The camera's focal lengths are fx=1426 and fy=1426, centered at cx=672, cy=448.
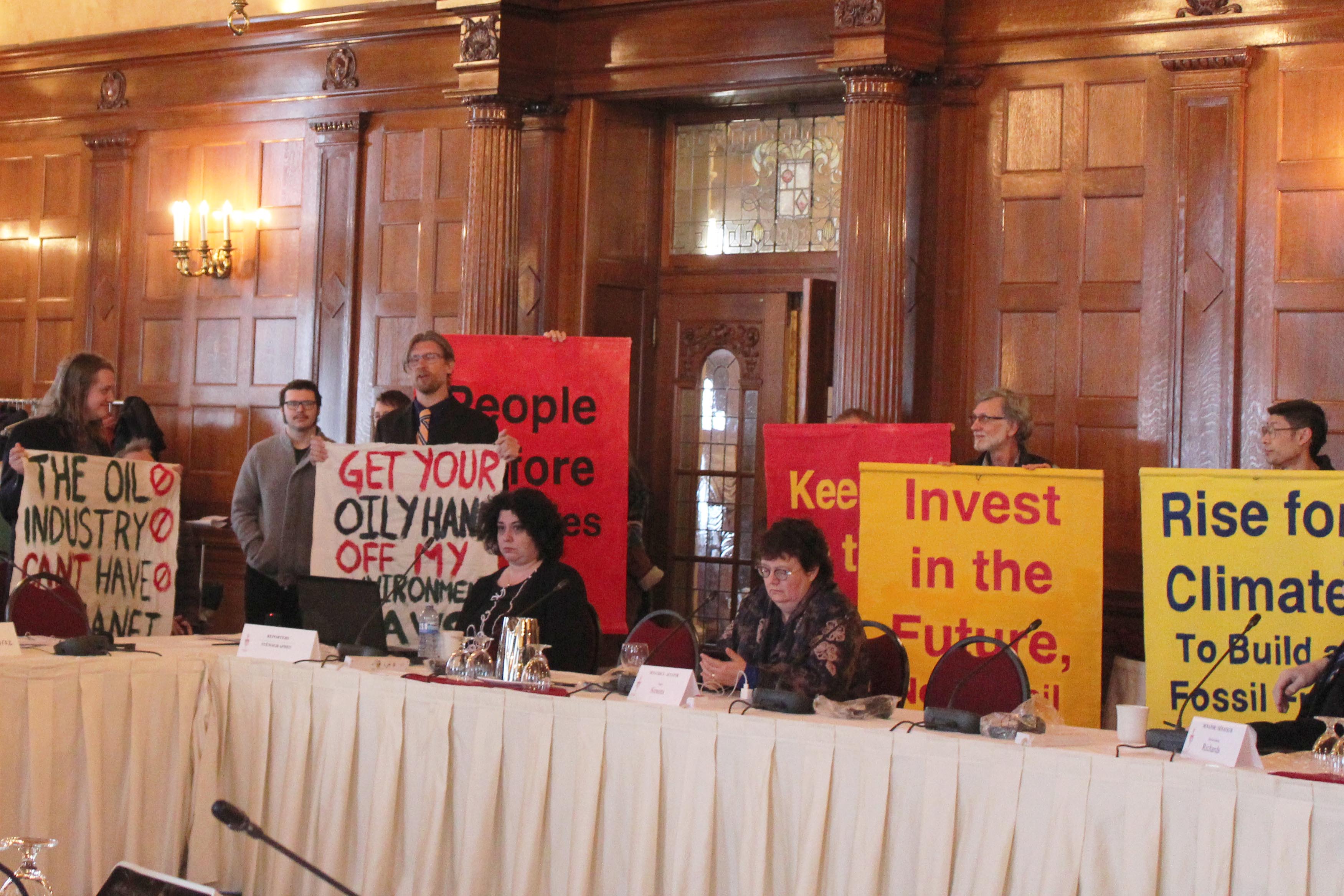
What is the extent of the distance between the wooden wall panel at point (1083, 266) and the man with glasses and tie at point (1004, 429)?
1.03m

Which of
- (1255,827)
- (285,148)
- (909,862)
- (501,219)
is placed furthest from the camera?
(285,148)

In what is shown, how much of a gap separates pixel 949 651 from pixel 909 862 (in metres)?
0.99

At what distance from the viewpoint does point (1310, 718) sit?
3.88 m

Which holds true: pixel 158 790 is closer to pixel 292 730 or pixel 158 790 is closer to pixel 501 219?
pixel 292 730

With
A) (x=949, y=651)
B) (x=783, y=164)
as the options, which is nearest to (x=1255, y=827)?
(x=949, y=651)

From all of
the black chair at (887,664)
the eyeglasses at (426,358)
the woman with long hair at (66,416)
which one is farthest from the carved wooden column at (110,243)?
the black chair at (887,664)

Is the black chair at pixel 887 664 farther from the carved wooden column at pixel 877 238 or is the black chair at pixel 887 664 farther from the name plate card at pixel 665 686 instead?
the carved wooden column at pixel 877 238

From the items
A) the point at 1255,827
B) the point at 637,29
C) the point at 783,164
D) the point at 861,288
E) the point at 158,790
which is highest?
the point at 637,29

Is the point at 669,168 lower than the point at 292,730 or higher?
higher

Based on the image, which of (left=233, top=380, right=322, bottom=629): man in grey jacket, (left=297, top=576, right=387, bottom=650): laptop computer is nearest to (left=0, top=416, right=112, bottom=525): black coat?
(left=233, top=380, right=322, bottom=629): man in grey jacket

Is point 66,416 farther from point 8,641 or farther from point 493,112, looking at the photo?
point 493,112

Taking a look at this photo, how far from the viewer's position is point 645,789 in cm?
359

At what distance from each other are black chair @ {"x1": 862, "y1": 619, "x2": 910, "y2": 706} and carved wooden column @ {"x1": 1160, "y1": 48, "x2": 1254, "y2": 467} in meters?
2.20

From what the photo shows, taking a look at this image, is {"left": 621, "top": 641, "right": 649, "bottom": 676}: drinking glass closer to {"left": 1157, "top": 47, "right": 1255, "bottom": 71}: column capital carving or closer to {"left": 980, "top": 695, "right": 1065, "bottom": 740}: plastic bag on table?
{"left": 980, "top": 695, "right": 1065, "bottom": 740}: plastic bag on table
